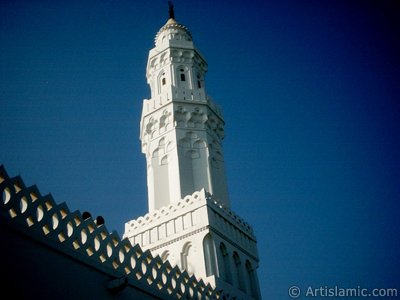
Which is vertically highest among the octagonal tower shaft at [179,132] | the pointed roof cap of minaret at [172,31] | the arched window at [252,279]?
the pointed roof cap of minaret at [172,31]

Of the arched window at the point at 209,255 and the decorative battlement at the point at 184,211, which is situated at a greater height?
the decorative battlement at the point at 184,211

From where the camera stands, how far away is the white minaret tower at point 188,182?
1812 cm

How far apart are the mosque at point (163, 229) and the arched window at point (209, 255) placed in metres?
0.04

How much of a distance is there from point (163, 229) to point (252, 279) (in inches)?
173

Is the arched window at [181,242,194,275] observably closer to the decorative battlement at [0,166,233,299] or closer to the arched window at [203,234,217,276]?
the arched window at [203,234,217,276]

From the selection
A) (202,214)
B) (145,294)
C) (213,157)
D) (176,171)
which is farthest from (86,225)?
(213,157)

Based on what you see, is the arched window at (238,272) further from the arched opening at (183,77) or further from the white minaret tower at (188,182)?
the arched opening at (183,77)

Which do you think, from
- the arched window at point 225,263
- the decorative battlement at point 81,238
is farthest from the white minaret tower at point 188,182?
the decorative battlement at point 81,238

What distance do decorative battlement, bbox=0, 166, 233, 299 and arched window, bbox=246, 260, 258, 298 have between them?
6170mm

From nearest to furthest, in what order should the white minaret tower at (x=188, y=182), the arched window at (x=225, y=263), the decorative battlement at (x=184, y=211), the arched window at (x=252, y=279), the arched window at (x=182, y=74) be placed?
the white minaret tower at (x=188, y=182) < the arched window at (x=225, y=263) < the decorative battlement at (x=184, y=211) < the arched window at (x=252, y=279) < the arched window at (x=182, y=74)

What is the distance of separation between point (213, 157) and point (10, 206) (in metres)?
14.0

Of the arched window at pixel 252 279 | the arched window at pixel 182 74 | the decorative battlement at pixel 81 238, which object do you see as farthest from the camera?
the arched window at pixel 182 74

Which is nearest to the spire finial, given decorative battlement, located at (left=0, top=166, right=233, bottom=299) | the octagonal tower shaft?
the octagonal tower shaft

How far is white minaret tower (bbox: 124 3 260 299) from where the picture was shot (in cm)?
1812
